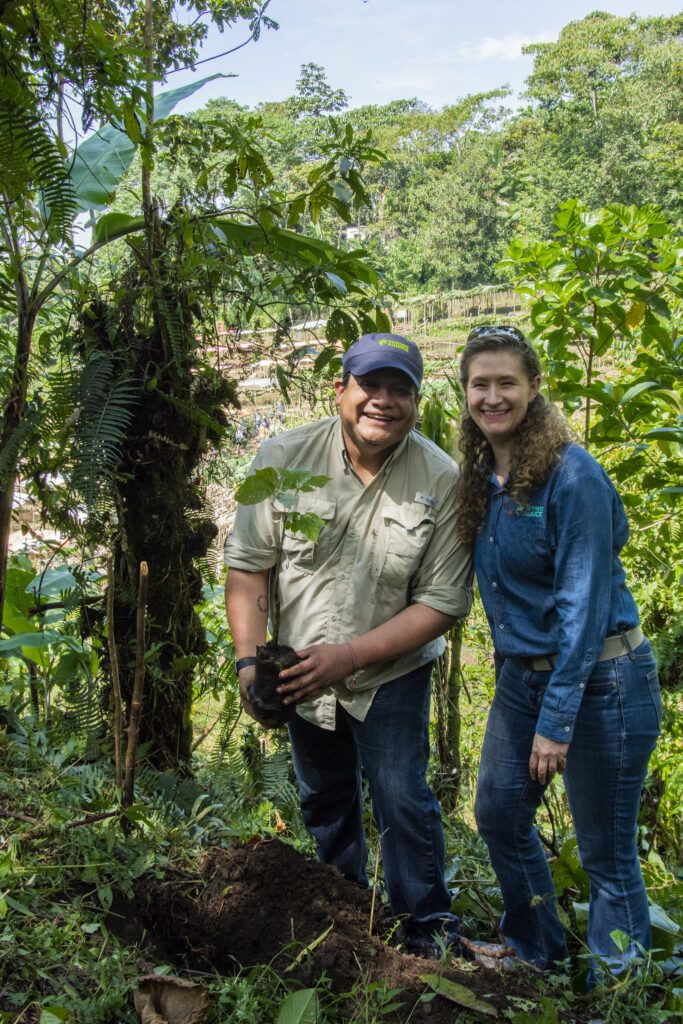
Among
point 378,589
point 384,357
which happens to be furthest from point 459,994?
point 384,357

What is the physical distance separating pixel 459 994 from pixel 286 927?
52 centimetres

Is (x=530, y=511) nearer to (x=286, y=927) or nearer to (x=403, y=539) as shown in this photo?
(x=403, y=539)

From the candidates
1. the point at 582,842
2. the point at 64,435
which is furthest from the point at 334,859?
the point at 64,435

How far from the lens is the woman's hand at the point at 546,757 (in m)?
2.45

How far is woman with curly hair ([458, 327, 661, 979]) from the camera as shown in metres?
2.43

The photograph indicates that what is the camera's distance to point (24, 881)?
2.44 m

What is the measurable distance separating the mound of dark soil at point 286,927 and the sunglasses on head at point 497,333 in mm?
1718

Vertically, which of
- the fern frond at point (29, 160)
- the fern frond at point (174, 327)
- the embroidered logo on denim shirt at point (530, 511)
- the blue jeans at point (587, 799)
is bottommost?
the blue jeans at point (587, 799)

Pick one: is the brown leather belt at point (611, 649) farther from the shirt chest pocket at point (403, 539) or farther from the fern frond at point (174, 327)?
the fern frond at point (174, 327)

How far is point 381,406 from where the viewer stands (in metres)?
2.68

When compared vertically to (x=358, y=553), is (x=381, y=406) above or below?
above

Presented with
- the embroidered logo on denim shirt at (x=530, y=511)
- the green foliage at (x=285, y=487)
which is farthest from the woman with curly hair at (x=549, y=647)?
the green foliage at (x=285, y=487)

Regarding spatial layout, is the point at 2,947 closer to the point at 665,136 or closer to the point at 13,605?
the point at 13,605

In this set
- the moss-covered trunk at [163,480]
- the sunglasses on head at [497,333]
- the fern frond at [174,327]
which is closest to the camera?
the sunglasses on head at [497,333]
